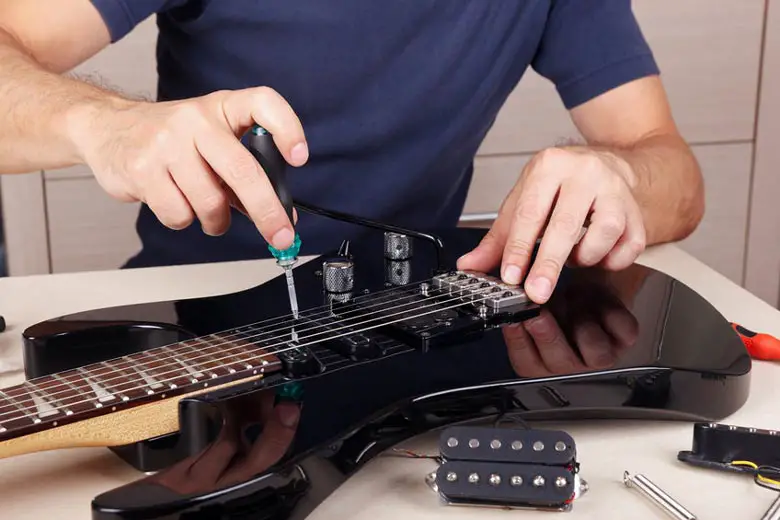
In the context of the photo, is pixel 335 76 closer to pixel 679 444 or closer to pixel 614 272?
pixel 614 272

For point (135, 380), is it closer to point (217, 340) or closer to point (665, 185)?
point (217, 340)

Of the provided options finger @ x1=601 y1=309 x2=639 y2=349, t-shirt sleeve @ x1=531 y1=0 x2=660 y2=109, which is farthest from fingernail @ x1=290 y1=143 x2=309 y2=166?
t-shirt sleeve @ x1=531 y1=0 x2=660 y2=109

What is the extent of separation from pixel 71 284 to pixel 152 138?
0.41 metres

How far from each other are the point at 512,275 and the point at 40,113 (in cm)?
49

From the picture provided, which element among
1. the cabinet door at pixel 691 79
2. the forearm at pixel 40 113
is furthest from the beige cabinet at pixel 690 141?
the forearm at pixel 40 113

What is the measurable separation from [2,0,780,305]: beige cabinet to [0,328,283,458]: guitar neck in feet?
5.40

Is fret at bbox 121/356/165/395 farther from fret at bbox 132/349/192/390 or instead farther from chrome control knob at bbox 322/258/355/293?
chrome control knob at bbox 322/258/355/293

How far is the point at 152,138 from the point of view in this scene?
776 millimetres

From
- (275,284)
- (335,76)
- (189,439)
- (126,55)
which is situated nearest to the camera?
(189,439)

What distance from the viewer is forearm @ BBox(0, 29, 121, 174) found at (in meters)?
0.87

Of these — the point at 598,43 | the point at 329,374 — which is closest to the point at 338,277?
the point at 329,374

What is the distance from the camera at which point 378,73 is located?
137 cm

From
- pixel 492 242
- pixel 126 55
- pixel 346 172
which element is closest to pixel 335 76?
pixel 346 172

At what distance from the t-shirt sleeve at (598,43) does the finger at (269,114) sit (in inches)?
31.6
